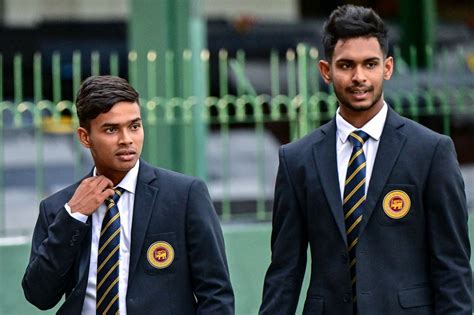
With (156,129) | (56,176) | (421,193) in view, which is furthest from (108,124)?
(56,176)

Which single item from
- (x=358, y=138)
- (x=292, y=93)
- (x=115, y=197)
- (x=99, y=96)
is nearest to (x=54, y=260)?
(x=115, y=197)

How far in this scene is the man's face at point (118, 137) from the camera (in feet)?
12.5

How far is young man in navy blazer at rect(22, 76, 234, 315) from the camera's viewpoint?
12.4ft

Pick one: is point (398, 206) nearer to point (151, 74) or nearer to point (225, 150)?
point (225, 150)

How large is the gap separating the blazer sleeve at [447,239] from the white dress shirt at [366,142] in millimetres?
207

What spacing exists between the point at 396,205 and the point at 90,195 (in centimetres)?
101

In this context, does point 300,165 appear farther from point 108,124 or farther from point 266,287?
point 108,124

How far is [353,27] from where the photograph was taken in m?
3.89

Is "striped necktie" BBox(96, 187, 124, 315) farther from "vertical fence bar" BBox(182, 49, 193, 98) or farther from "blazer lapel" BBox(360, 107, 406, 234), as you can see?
"vertical fence bar" BBox(182, 49, 193, 98)

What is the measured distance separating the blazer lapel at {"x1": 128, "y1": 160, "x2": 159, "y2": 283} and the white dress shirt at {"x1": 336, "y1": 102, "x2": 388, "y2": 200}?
2.08 ft

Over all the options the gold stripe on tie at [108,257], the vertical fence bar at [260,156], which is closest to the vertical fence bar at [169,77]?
the vertical fence bar at [260,156]

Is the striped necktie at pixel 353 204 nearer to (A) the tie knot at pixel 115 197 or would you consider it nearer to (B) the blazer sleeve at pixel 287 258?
(B) the blazer sleeve at pixel 287 258

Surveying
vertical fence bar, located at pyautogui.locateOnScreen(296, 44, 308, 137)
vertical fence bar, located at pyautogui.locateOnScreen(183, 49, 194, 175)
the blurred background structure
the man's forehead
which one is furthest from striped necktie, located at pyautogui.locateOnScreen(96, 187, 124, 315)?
vertical fence bar, located at pyautogui.locateOnScreen(296, 44, 308, 137)

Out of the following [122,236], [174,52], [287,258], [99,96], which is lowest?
[287,258]
